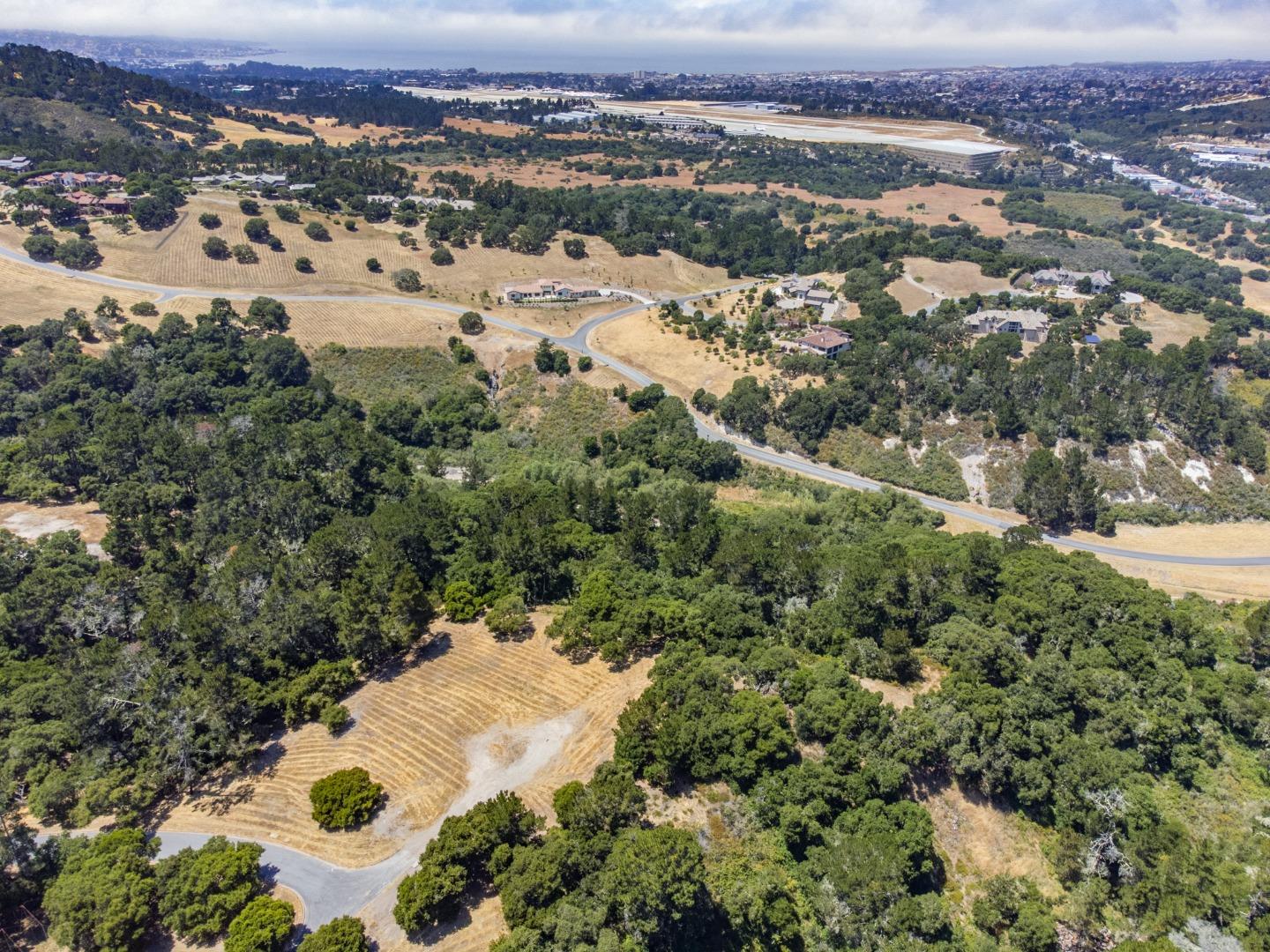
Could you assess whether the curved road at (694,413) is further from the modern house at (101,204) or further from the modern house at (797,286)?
the modern house at (101,204)

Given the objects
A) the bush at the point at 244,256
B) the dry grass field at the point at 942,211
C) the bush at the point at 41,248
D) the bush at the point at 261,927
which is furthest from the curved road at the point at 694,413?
the dry grass field at the point at 942,211

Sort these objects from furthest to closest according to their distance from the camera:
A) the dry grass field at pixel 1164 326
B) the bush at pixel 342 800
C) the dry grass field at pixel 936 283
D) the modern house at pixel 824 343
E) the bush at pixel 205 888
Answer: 1. the dry grass field at pixel 936 283
2. the dry grass field at pixel 1164 326
3. the modern house at pixel 824 343
4. the bush at pixel 342 800
5. the bush at pixel 205 888

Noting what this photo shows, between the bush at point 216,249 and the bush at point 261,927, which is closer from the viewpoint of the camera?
the bush at point 261,927

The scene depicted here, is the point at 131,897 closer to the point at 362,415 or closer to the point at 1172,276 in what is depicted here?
the point at 362,415

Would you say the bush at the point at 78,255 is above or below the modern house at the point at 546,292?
above

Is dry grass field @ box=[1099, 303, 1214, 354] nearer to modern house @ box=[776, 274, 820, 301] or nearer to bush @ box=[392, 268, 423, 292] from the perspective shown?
modern house @ box=[776, 274, 820, 301]

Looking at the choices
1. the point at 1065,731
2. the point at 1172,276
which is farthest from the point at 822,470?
the point at 1172,276

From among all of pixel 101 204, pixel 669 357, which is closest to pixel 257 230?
pixel 101 204

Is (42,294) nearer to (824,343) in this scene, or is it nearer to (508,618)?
(508,618)
